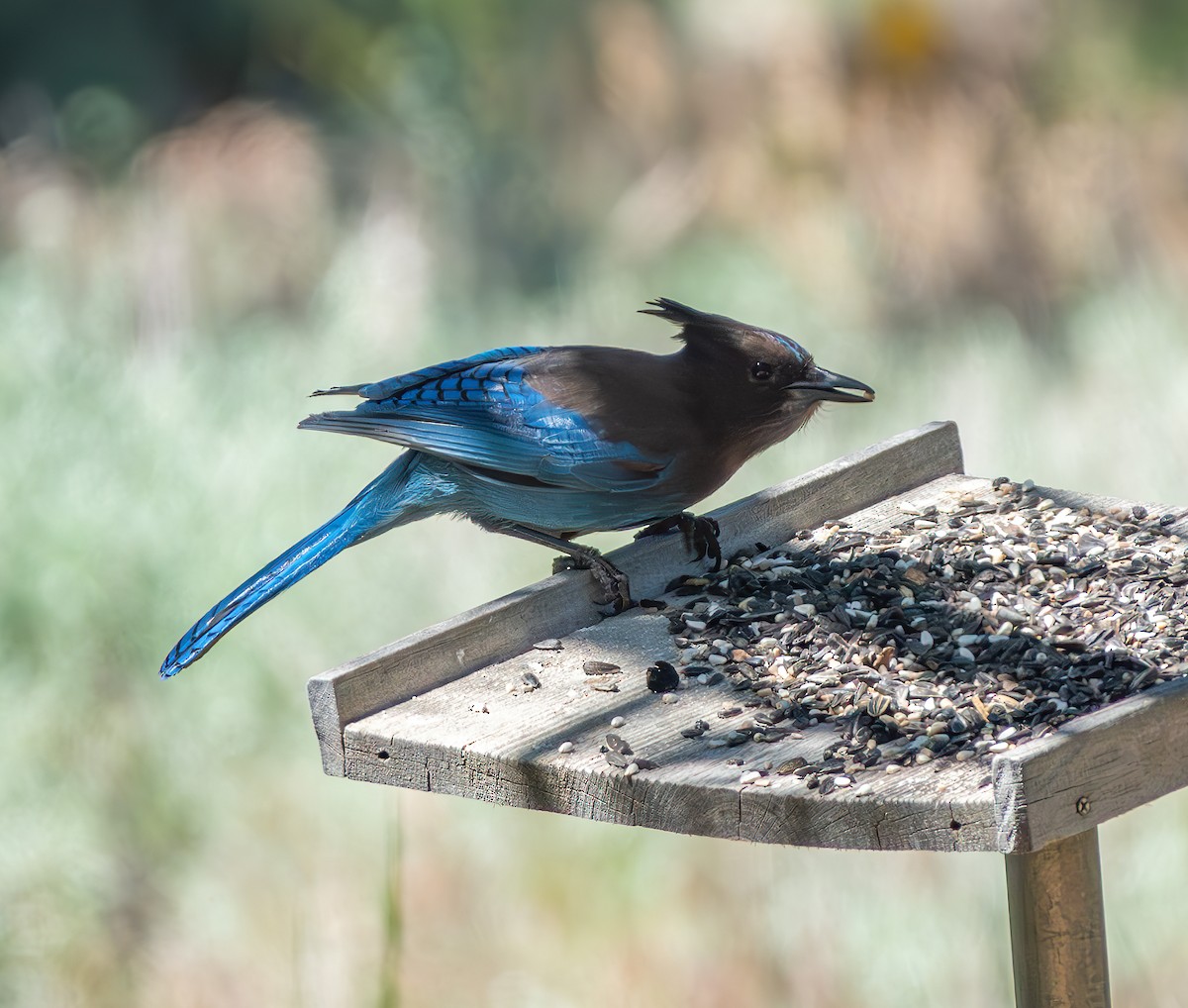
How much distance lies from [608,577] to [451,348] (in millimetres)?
3955

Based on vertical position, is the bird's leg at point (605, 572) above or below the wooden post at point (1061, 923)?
above

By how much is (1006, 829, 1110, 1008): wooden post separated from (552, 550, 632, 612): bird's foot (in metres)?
0.82

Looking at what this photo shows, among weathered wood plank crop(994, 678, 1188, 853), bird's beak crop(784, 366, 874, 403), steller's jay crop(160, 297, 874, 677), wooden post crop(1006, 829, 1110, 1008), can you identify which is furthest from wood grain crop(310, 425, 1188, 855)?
wooden post crop(1006, 829, 1110, 1008)

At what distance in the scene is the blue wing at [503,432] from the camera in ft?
10.9

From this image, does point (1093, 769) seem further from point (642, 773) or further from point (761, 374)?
point (761, 374)

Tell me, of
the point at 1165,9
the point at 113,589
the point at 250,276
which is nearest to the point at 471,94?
the point at 250,276

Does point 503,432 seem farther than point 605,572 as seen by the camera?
Yes

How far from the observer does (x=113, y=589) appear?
5309 millimetres

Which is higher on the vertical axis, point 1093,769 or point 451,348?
point 451,348

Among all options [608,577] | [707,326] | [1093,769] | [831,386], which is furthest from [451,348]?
[1093,769]

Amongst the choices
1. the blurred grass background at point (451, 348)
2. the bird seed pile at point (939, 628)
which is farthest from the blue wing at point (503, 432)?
the blurred grass background at point (451, 348)

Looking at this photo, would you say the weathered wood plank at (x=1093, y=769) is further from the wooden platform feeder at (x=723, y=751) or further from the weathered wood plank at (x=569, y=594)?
the weathered wood plank at (x=569, y=594)

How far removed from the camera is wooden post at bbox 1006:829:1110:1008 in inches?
110

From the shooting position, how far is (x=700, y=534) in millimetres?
3400
